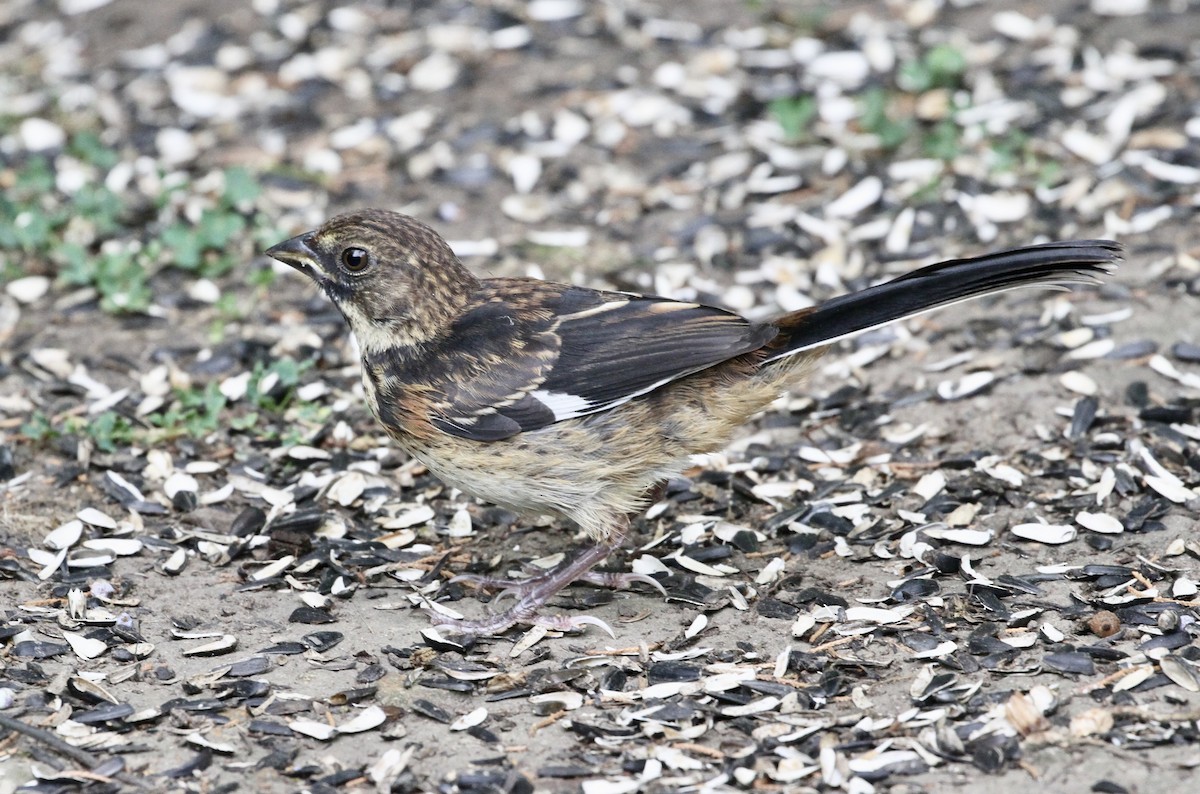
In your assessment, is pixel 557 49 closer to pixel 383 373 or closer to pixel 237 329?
pixel 237 329

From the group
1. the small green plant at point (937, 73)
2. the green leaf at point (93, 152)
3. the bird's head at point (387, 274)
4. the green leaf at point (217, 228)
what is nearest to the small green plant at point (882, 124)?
the small green plant at point (937, 73)

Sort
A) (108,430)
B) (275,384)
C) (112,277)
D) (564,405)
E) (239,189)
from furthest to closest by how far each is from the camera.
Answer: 1. (239,189)
2. (112,277)
3. (275,384)
4. (108,430)
5. (564,405)

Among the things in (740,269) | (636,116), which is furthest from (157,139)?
(740,269)

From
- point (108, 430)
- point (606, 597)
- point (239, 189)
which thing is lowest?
point (606, 597)

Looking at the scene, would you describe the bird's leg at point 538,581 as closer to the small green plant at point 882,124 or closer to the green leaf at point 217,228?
the green leaf at point 217,228

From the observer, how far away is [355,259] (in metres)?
5.25

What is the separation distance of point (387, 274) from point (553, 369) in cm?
73

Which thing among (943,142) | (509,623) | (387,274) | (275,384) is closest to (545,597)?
(509,623)

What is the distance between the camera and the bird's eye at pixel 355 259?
5242mm

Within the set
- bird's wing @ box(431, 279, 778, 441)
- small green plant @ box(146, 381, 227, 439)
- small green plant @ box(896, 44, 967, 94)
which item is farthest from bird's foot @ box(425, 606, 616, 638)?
small green plant @ box(896, 44, 967, 94)

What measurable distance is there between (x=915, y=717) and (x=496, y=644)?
1491 mm

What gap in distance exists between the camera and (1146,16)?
30.1 ft

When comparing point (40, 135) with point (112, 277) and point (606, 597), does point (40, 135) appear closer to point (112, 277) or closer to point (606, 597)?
point (112, 277)

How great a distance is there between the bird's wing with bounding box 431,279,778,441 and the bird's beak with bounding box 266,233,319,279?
602 mm
